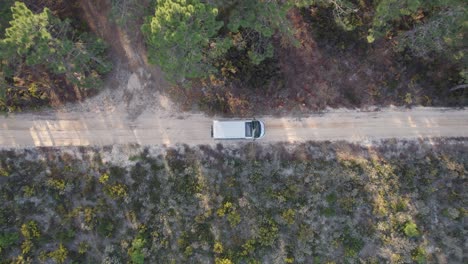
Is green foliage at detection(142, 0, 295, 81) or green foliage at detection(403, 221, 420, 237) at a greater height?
green foliage at detection(142, 0, 295, 81)

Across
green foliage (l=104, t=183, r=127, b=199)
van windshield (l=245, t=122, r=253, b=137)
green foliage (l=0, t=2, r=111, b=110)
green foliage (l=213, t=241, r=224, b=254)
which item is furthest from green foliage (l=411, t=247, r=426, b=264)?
green foliage (l=0, t=2, r=111, b=110)

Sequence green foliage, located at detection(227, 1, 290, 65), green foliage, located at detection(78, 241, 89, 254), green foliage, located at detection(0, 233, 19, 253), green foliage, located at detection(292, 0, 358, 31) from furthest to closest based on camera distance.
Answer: green foliage, located at detection(78, 241, 89, 254) → green foliage, located at detection(0, 233, 19, 253) → green foliage, located at detection(292, 0, 358, 31) → green foliage, located at detection(227, 1, 290, 65)

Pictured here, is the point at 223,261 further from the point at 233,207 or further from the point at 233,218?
the point at 233,207

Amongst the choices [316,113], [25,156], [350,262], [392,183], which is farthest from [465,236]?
[25,156]

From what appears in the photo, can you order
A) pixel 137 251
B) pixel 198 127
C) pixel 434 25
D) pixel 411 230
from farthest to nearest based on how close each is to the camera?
pixel 198 127 → pixel 137 251 → pixel 411 230 → pixel 434 25

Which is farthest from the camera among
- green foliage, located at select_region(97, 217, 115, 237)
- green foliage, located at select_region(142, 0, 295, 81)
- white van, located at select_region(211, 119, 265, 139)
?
white van, located at select_region(211, 119, 265, 139)

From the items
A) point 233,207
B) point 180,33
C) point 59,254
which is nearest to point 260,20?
point 180,33

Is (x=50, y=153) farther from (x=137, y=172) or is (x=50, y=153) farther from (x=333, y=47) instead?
(x=333, y=47)

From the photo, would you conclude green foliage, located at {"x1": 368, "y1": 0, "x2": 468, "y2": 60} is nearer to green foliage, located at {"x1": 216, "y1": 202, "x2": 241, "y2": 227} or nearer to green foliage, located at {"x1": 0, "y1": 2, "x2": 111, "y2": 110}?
green foliage, located at {"x1": 216, "y1": 202, "x2": 241, "y2": 227}
